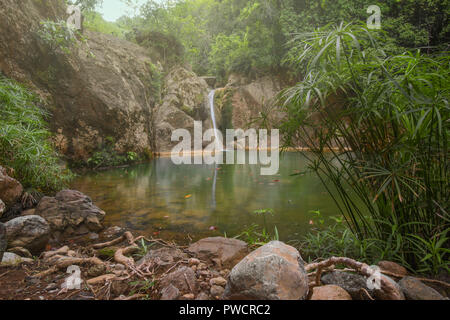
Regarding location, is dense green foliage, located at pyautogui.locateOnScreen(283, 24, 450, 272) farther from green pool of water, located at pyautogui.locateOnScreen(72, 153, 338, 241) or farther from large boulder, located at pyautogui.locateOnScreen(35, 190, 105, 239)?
large boulder, located at pyautogui.locateOnScreen(35, 190, 105, 239)

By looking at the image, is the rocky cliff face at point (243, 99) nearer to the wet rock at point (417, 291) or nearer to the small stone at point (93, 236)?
the small stone at point (93, 236)

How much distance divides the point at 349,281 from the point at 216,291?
591mm

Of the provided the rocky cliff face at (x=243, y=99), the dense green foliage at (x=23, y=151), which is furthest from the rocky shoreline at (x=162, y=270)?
the rocky cliff face at (x=243, y=99)

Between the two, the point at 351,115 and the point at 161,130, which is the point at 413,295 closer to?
the point at 351,115

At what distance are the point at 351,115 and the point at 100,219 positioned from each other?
2337mm

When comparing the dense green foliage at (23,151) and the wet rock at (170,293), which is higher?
the dense green foliage at (23,151)

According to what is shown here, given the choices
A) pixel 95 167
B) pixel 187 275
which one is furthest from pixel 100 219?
pixel 95 167

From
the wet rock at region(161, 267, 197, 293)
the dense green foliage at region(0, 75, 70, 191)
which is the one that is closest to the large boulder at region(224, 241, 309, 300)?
the wet rock at region(161, 267, 197, 293)

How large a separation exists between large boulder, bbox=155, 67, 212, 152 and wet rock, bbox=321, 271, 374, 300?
9.78 metres

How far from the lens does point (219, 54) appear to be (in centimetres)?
1594

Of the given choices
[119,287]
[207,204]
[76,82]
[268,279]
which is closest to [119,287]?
[119,287]

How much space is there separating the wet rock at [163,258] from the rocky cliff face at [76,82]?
4.52 m

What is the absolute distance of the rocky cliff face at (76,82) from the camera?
15.6 ft

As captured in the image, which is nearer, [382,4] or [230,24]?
[382,4]
